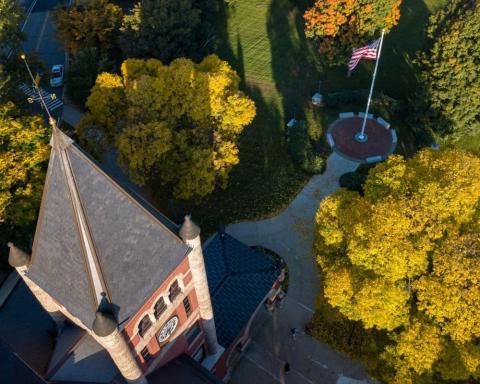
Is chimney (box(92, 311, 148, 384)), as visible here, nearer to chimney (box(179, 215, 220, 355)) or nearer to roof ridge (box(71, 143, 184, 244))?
roof ridge (box(71, 143, 184, 244))

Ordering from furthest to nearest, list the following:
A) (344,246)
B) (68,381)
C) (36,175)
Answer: (36,175), (344,246), (68,381)

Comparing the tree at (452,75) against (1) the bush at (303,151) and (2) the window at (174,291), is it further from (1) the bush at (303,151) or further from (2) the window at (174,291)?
(2) the window at (174,291)

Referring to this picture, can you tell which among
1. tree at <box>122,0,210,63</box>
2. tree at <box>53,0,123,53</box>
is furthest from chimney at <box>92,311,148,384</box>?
tree at <box>53,0,123,53</box>

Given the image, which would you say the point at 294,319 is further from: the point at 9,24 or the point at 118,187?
the point at 9,24

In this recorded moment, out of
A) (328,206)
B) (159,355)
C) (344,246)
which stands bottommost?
(344,246)

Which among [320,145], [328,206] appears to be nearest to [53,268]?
[328,206]

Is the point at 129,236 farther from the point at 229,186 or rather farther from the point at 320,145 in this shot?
the point at 320,145

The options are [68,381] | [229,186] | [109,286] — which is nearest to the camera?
[109,286]

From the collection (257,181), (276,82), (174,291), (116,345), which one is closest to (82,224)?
(116,345)
